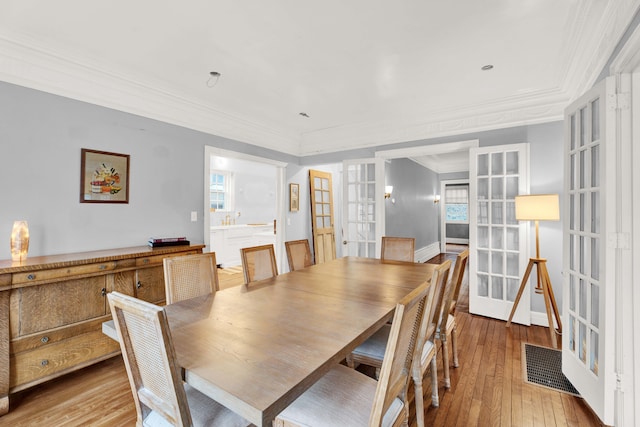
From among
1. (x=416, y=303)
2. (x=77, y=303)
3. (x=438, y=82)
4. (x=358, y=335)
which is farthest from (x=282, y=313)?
(x=438, y=82)

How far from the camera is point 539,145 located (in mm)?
3387

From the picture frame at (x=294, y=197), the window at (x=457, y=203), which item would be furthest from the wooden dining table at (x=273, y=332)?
the window at (x=457, y=203)

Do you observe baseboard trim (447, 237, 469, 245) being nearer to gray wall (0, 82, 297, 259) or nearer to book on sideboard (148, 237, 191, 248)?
gray wall (0, 82, 297, 259)

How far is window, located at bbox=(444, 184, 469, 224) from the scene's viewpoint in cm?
1045

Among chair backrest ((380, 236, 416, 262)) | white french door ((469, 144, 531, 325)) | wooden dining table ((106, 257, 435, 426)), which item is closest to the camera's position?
wooden dining table ((106, 257, 435, 426))

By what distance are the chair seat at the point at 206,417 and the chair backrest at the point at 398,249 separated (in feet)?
7.64

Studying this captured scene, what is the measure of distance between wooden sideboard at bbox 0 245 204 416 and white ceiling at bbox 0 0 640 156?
155cm

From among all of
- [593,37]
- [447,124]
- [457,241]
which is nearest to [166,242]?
[447,124]

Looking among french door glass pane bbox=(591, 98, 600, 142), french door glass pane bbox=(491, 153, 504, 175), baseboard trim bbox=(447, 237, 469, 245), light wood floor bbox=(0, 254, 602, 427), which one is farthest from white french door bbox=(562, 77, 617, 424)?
baseboard trim bbox=(447, 237, 469, 245)

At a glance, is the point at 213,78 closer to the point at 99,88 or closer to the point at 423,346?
the point at 99,88

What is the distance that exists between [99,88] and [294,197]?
319cm

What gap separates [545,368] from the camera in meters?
2.50

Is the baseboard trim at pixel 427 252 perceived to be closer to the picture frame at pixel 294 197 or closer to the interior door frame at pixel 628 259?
the picture frame at pixel 294 197

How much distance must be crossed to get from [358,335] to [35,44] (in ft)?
10.7
